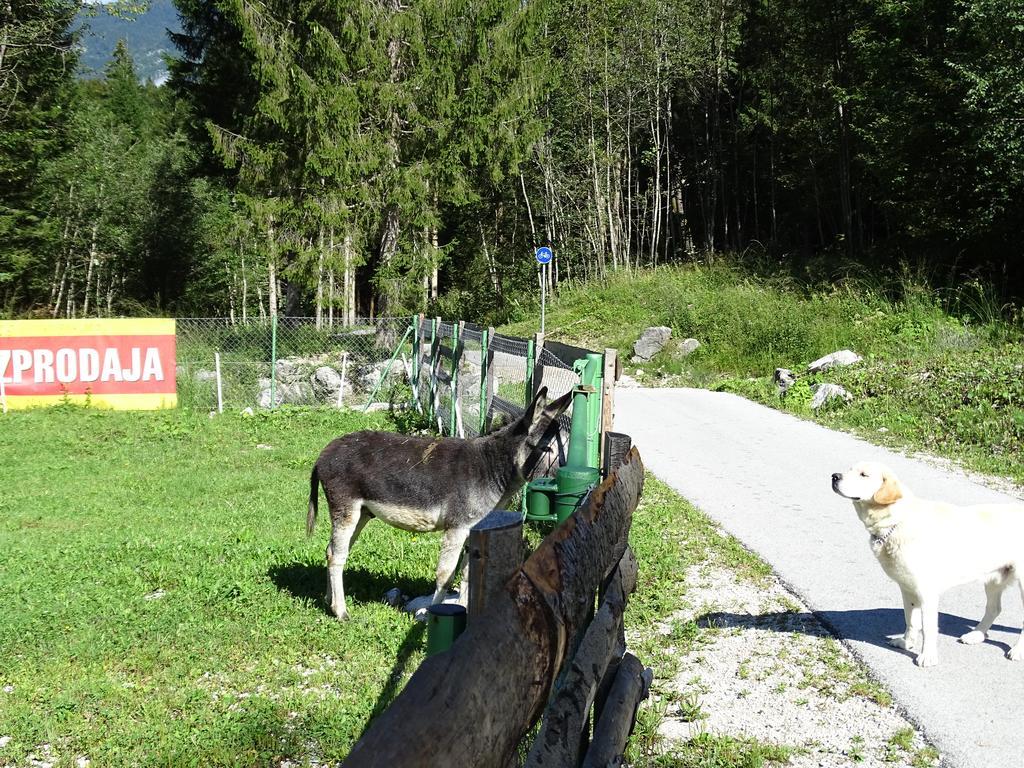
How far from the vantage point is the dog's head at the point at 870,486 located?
15.9 feet

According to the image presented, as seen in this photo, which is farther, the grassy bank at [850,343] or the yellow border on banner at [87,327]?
the yellow border on banner at [87,327]

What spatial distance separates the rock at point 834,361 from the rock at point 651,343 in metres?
5.37

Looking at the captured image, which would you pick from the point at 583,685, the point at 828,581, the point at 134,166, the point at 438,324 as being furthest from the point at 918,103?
the point at 134,166

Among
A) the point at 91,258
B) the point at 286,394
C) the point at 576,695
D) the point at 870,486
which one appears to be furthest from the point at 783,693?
the point at 91,258

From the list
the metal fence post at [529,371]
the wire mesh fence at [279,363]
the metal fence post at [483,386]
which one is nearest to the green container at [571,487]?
the metal fence post at [529,371]

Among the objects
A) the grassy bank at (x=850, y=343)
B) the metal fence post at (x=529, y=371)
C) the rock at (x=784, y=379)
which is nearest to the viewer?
the metal fence post at (x=529, y=371)

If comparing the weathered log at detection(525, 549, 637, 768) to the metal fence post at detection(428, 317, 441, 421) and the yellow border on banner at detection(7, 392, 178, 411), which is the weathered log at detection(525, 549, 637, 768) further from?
the yellow border on banner at detection(7, 392, 178, 411)

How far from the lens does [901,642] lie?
5.21 meters

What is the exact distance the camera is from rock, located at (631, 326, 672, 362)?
73.6ft

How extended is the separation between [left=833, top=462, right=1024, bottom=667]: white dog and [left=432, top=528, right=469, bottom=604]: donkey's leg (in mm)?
2600

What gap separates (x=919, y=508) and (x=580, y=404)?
266 cm

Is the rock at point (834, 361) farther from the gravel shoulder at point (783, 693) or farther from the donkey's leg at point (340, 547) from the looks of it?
the donkey's leg at point (340, 547)

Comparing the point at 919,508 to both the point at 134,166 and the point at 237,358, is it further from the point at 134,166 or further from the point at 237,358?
the point at 134,166

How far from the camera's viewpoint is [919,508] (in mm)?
4898
